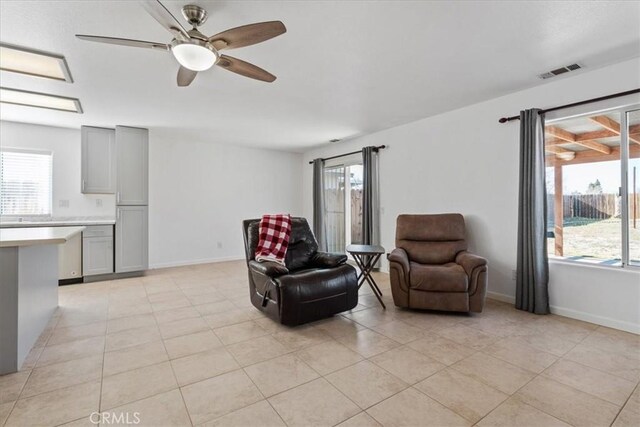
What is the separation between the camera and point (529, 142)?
304 centimetres

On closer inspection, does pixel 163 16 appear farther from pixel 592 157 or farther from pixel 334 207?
pixel 334 207

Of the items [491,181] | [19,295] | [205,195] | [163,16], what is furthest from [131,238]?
[491,181]

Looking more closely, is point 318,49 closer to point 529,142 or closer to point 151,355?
point 529,142

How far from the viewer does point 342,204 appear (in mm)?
6000

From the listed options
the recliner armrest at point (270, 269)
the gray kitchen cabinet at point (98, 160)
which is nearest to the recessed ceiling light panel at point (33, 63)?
the gray kitchen cabinet at point (98, 160)

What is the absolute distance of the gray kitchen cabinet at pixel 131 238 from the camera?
4.50m

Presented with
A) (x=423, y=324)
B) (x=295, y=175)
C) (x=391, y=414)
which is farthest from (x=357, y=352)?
(x=295, y=175)

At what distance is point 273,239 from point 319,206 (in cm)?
307

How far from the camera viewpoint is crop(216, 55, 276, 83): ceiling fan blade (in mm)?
1990

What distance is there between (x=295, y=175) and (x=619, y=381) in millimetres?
5880

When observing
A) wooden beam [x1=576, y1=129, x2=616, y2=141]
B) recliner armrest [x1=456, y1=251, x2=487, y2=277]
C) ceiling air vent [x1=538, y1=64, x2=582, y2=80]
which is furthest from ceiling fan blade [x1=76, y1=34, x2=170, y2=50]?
wooden beam [x1=576, y1=129, x2=616, y2=141]

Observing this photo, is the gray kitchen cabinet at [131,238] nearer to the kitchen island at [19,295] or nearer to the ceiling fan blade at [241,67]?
the kitchen island at [19,295]

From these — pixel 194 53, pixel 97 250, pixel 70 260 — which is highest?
pixel 194 53

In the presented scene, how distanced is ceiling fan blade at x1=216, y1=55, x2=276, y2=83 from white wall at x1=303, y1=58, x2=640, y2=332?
8.73 feet
